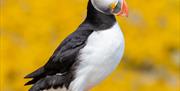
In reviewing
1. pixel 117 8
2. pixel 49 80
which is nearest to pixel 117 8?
pixel 117 8

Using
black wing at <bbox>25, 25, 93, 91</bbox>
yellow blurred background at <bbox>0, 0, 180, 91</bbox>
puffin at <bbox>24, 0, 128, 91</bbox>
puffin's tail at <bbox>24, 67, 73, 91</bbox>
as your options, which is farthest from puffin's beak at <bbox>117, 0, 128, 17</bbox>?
yellow blurred background at <bbox>0, 0, 180, 91</bbox>

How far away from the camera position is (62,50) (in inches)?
104

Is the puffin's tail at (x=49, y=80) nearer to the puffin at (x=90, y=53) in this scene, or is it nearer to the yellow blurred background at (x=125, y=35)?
the puffin at (x=90, y=53)

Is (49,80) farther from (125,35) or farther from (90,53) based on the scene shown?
(125,35)

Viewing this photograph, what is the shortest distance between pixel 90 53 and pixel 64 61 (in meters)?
0.09

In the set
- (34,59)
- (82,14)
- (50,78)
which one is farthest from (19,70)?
(50,78)

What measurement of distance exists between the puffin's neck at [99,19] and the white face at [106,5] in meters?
0.02

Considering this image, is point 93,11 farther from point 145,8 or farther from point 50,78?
point 145,8

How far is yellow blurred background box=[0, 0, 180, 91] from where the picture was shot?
687 centimetres

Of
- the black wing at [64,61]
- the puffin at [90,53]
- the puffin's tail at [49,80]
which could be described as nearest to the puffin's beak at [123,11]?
the puffin at [90,53]

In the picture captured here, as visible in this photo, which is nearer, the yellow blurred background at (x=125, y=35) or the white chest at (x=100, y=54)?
the white chest at (x=100, y=54)

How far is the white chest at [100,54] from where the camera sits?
8.40ft

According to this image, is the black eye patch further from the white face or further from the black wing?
the black wing

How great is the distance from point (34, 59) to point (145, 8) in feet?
5.26
